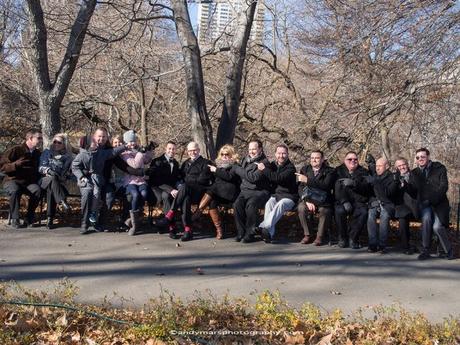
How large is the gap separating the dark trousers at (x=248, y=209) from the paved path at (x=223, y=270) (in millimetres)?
261

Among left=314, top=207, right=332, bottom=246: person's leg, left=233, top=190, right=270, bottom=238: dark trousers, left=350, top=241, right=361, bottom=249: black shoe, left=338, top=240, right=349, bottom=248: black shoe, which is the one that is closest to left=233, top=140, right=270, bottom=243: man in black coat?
left=233, top=190, right=270, bottom=238: dark trousers

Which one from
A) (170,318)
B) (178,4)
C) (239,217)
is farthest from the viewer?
(178,4)

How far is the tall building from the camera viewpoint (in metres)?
14.5

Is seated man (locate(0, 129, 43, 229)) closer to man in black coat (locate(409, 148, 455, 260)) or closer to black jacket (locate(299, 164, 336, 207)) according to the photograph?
black jacket (locate(299, 164, 336, 207))

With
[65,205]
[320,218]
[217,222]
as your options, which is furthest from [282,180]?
[65,205]

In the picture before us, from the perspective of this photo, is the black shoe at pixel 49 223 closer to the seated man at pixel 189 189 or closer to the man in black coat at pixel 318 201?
the seated man at pixel 189 189

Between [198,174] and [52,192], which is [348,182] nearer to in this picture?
[198,174]

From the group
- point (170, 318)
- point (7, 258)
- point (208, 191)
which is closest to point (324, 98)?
point (208, 191)

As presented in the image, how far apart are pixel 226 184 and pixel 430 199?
3.08 meters

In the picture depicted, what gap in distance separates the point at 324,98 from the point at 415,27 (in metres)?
6.66

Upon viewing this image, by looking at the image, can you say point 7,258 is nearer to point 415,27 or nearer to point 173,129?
point 415,27

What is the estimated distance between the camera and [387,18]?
9.80 metres

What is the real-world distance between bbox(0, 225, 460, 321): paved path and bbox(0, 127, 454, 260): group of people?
34 centimetres

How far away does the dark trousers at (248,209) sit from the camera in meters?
9.09
